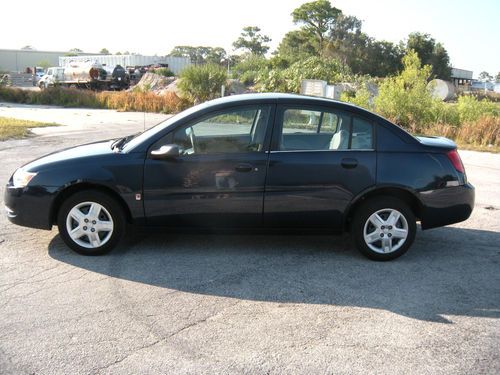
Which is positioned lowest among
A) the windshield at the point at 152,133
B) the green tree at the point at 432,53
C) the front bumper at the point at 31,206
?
the front bumper at the point at 31,206

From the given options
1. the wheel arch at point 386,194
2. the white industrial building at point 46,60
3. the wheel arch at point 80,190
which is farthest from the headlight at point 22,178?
the white industrial building at point 46,60

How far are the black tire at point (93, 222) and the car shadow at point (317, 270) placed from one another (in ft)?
0.41

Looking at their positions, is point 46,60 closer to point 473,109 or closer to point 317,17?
point 317,17

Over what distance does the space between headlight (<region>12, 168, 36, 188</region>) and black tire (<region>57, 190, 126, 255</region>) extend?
0.44 metres

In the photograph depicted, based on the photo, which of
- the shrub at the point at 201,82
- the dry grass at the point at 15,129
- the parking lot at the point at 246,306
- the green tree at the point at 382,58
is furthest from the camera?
the green tree at the point at 382,58

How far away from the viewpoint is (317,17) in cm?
8150

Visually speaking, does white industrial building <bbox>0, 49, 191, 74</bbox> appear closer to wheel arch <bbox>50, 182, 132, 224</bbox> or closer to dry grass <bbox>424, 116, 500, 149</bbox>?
dry grass <bbox>424, 116, 500, 149</bbox>

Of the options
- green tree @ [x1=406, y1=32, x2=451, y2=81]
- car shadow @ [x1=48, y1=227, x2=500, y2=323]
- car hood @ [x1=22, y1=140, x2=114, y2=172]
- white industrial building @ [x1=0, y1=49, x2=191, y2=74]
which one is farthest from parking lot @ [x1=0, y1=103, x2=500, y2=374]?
white industrial building @ [x1=0, y1=49, x2=191, y2=74]

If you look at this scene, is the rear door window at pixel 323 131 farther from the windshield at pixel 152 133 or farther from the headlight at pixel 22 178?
the headlight at pixel 22 178

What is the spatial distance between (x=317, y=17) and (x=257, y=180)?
268ft

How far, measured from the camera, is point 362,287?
4.64 metres

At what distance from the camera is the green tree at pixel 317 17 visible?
80250 mm

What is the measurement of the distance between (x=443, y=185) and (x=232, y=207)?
7.17 feet

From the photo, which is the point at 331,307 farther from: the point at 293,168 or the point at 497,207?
the point at 497,207
